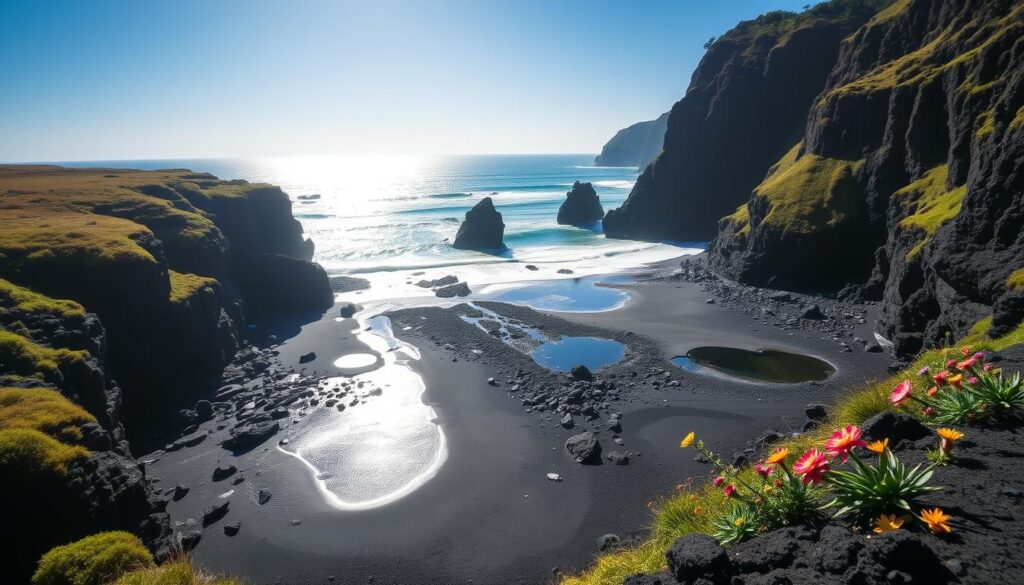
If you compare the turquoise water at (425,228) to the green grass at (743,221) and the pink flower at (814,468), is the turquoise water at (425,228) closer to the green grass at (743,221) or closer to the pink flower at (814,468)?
the green grass at (743,221)

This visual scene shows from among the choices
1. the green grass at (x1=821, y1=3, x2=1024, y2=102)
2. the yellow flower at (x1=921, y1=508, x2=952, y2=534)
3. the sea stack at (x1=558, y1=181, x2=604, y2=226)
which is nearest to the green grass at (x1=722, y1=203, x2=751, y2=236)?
the green grass at (x1=821, y1=3, x2=1024, y2=102)

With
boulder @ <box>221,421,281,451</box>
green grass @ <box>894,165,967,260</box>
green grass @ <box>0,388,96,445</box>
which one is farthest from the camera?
green grass @ <box>894,165,967,260</box>

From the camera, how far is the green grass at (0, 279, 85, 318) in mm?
20094

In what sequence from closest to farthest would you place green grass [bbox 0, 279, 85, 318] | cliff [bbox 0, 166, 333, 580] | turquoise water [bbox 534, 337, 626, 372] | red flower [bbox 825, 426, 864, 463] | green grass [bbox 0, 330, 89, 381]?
red flower [bbox 825, 426, 864, 463] < cliff [bbox 0, 166, 333, 580] < green grass [bbox 0, 330, 89, 381] < green grass [bbox 0, 279, 85, 318] < turquoise water [bbox 534, 337, 626, 372]

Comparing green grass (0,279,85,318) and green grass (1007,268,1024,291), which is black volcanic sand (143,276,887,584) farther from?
green grass (1007,268,1024,291)

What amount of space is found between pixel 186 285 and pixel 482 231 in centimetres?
4610

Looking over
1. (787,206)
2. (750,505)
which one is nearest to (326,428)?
(750,505)

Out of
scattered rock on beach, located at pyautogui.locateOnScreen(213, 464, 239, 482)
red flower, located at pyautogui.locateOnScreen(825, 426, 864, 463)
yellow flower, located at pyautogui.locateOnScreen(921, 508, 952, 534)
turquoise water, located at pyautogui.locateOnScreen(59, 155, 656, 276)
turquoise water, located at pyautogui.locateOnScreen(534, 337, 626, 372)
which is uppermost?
red flower, located at pyautogui.locateOnScreen(825, 426, 864, 463)

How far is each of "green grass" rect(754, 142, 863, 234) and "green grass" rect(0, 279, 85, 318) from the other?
163 feet

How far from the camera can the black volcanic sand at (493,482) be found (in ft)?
49.0

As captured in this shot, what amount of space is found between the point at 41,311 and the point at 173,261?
15926 mm

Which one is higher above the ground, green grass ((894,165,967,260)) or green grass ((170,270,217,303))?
green grass ((894,165,967,260))

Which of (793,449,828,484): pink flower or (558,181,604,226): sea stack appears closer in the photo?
(793,449,828,484): pink flower

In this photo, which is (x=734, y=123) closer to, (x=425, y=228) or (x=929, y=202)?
(x=929, y=202)
